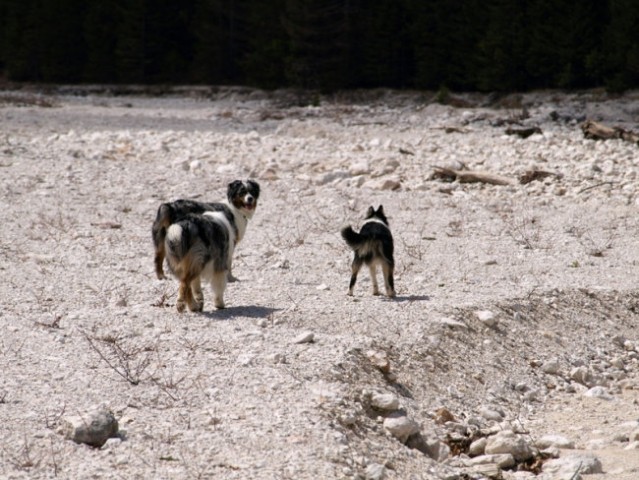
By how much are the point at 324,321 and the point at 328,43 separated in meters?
32.7

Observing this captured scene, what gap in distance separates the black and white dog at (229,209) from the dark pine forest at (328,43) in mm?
22065

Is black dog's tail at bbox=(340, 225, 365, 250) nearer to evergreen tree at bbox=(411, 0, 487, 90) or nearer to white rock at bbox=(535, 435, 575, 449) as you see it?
white rock at bbox=(535, 435, 575, 449)

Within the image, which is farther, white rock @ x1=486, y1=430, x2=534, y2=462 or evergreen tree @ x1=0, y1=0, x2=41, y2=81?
evergreen tree @ x1=0, y1=0, x2=41, y2=81

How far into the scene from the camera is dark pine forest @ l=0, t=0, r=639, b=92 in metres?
31.5

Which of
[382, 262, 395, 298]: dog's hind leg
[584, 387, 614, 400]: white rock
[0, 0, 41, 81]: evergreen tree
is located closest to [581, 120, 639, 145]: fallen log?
[382, 262, 395, 298]: dog's hind leg

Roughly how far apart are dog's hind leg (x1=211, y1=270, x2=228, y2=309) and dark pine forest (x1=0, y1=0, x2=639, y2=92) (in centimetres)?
2328

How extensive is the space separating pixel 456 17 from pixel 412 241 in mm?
26359

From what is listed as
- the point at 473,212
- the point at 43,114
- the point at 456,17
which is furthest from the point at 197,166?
the point at 456,17

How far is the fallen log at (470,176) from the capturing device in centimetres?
1495

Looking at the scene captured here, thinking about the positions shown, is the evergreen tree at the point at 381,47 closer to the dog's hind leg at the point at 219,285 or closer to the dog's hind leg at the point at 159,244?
the dog's hind leg at the point at 159,244

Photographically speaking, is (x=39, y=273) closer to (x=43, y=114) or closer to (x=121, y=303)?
(x=121, y=303)

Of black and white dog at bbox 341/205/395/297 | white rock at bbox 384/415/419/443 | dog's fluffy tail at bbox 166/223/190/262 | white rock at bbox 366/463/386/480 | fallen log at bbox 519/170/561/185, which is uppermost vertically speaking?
dog's fluffy tail at bbox 166/223/190/262

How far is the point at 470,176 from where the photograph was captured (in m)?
15.1

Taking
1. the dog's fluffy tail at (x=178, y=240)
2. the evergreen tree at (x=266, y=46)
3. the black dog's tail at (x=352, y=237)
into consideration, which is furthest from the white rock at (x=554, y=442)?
the evergreen tree at (x=266, y=46)
